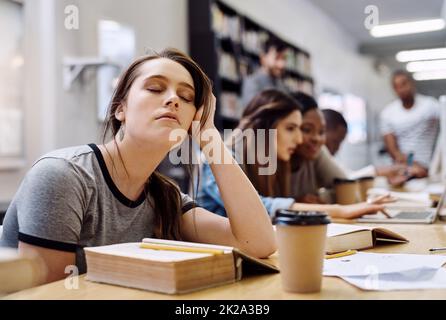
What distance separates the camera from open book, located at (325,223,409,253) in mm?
1106

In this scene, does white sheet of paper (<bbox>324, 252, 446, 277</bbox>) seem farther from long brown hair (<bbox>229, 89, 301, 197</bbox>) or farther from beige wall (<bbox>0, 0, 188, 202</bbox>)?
beige wall (<bbox>0, 0, 188, 202</bbox>)

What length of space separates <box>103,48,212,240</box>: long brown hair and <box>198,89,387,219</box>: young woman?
1.53 ft

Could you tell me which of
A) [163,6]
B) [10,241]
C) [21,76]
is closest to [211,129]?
[10,241]

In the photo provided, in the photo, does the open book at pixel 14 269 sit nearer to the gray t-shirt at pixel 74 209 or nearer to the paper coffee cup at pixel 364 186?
the gray t-shirt at pixel 74 209

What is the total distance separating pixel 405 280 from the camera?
2.77 ft

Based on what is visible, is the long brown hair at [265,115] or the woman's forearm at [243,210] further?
the long brown hair at [265,115]

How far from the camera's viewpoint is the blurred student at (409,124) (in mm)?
4383

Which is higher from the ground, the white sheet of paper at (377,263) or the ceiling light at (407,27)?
the ceiling light at (407,27)

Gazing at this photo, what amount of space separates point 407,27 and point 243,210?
8.39 metres

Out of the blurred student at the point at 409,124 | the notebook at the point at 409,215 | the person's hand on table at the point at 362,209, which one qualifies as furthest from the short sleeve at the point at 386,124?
the person's hand on table at the point at 362,209

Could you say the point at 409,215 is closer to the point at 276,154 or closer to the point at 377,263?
the point at 276,154

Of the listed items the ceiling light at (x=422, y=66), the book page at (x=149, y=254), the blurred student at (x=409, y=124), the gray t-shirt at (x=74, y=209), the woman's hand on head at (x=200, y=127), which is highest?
the ceiling light at (x=422, y=66)

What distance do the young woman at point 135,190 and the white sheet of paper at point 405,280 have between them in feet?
1.07

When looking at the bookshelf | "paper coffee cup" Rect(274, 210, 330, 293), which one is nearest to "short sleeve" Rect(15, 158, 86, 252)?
"paper coffee cup" Rect(274, 210, 330, 293)
